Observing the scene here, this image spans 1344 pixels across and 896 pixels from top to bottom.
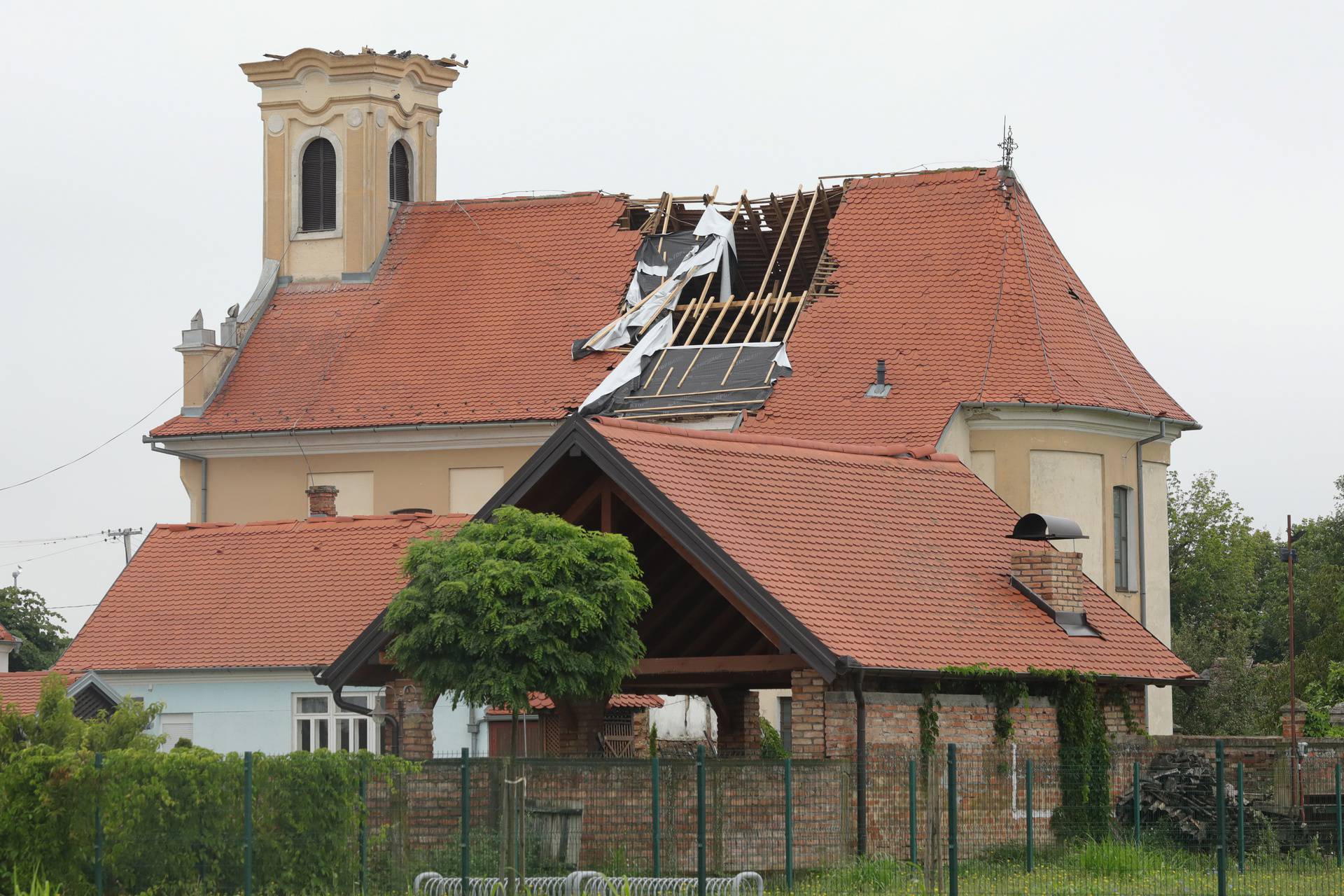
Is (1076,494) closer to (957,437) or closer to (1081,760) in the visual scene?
(957,437)

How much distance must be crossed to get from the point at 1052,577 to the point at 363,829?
428 inches

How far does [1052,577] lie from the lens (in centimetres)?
3023

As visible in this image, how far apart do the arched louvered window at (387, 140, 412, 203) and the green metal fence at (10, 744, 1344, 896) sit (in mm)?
29659

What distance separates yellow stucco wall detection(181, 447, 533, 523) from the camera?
47375 mm

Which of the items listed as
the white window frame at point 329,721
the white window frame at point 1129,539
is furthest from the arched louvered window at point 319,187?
the white window frame at point 1129,539

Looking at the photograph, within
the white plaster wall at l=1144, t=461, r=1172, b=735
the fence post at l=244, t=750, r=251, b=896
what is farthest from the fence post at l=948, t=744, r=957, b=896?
the white plaster wall at l=1144, t=461, r=1172, b=735

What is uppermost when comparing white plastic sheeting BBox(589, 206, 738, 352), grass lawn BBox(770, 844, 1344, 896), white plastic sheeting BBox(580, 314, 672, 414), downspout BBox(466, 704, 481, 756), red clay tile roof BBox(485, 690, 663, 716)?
white plastic sheeting BBox(589, 206, 738, 352)

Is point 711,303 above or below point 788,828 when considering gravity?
above

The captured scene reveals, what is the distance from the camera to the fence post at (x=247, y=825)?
73.6 feet

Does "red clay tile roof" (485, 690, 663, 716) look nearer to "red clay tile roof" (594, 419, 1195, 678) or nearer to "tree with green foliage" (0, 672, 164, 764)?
"red clay tile roof" (594, 419, 1195, 678)

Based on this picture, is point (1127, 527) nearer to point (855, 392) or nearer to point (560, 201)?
point (855, 392)

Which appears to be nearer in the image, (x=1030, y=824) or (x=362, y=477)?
(x=1030, y=824)

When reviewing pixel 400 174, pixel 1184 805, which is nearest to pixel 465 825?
pixel 1184 805

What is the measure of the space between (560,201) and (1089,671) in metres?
26.1
